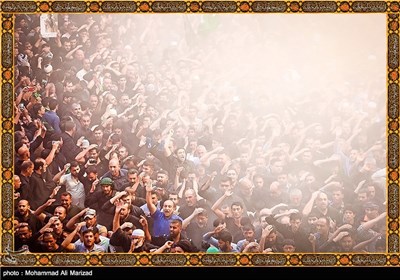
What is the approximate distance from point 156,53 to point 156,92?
1.17 feet

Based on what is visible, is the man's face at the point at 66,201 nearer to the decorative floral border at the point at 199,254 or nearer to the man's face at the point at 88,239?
the man's face at the point at 88,239

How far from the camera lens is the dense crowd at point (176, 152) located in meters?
7.23

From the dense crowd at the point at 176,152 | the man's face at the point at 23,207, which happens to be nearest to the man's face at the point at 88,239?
the dense crowd at the point at 176,152

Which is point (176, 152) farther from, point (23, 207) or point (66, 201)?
point (23, 207)

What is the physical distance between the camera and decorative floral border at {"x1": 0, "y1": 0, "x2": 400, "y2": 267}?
7242 millimetres

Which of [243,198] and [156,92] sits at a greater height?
[156,92]

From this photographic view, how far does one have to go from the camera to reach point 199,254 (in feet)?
23.7

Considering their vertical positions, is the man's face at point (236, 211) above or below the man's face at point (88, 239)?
above

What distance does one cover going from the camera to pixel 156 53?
728cm

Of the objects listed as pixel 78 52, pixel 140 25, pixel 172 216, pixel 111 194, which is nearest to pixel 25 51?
pixel 78 52

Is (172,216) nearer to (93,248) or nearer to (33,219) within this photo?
(93,248)

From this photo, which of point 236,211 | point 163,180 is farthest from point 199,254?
point 163,180

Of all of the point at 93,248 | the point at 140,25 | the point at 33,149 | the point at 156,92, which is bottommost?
the point at 93,248

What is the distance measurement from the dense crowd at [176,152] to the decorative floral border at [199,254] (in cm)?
7
